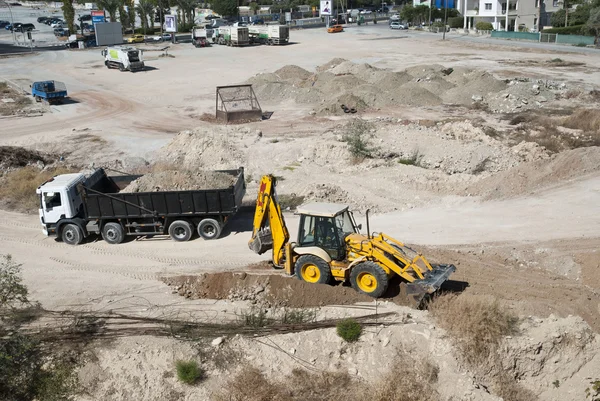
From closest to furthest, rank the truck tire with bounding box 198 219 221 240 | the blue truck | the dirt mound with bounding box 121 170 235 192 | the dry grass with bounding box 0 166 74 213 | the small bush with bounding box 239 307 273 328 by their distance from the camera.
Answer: the small bush with bounding box 239 307 273 328
the truck tire with bounding box 198 219 221 240
the dirt mound with bounding box 121 170 235 192
the dry grass with bounding box 0 166 74 213
the blue truck

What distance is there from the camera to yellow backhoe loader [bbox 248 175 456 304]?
47.4 feet

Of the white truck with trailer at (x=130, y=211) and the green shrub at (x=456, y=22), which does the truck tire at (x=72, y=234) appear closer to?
the white truck with trailer at (x=130, y=211)

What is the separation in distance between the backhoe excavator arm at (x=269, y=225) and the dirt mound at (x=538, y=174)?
9928mm

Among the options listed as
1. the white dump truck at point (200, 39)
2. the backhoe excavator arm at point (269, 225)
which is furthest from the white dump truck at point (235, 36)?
the backhoe excavator arm at point (269, 225)

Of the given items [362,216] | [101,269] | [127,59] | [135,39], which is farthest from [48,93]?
[135,39]

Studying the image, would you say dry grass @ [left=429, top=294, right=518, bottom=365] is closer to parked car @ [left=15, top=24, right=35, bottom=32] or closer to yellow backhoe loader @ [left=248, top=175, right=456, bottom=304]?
yellow backhoe loader @ [left=248, top=175, right=456, bottom=304]

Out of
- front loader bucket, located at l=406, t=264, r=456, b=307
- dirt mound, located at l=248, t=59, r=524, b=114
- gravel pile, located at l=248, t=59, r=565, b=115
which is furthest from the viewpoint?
dirt mound, located at l=248, t=59, r=524, b=114

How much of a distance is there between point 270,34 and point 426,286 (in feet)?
217

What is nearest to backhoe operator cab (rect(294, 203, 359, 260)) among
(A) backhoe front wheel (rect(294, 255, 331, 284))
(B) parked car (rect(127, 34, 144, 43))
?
(A) backhoe front wheel (rect(294, 255, 331, 284))

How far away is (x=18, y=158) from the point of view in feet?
95.5

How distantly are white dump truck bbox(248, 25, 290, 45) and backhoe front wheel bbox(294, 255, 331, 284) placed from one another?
63.8 m

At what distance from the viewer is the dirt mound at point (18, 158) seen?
93.0 ft

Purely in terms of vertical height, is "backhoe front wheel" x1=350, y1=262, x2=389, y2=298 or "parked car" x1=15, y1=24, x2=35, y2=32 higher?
"parked car" x1=15, y1=24, x2=35, y2=32

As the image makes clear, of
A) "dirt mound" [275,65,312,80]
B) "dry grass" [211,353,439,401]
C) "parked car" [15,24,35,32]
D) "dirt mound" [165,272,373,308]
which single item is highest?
"parked car" [15,24,35,32]
